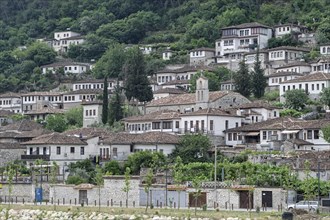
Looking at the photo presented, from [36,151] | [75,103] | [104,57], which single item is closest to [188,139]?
[36,151]

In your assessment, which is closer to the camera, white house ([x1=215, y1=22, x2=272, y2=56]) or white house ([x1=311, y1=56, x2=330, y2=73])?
white house ([x1=311, y1=56, x2=330, y2=73])

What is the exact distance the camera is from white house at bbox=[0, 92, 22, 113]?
14288 cm

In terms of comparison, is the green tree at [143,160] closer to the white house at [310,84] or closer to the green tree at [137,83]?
the white house at [310,84]

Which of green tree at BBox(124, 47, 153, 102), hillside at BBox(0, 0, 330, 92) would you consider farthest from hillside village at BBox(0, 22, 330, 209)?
hillside at BBox(0, 0, 330, 92)

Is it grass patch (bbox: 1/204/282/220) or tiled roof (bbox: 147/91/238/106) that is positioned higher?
tiled roof (bbox: 147/91/238/106)

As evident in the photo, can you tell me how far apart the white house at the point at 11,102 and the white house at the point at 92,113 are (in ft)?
75.3

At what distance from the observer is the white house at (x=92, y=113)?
394 feet

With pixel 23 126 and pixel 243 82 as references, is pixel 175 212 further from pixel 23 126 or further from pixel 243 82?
pixel 23 126

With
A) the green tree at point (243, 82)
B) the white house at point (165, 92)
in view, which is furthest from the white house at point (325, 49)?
the green tree at point (243, 82)

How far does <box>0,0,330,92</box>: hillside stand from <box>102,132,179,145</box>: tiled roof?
48442 millimetres

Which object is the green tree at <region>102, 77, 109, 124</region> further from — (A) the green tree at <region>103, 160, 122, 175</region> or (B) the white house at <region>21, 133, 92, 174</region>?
(A) the green tree at <region>103, 160, 122, 175</region>

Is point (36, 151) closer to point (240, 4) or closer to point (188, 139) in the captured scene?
point (188, 139)

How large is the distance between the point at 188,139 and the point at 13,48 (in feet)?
307

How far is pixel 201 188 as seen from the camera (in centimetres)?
7519
